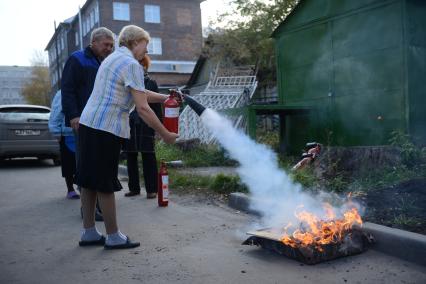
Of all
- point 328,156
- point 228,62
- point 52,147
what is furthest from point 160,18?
point 328,156

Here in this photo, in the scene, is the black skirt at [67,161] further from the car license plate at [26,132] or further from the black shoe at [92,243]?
the car license plate at [26,132]

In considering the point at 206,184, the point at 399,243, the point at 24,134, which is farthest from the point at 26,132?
the point at 399,243

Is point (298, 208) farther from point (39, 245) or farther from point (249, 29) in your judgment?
point (249, 29)

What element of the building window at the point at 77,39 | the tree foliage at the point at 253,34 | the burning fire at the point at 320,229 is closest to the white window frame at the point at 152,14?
the building window at the point at 77,39

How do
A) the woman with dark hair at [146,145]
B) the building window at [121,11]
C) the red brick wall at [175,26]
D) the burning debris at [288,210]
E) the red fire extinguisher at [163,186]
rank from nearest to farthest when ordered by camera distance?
the burning debris at [288,210] → the red fire extinguisher at [163,186] → the woman with dark hair at [146,145] → the building window at [121,11] → the red brick wall at [175,26]

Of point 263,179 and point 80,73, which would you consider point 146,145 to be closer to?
point 80,73

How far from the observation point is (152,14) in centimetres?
3956

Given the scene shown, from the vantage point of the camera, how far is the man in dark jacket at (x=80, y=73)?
4.78 m

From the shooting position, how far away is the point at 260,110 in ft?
30.4

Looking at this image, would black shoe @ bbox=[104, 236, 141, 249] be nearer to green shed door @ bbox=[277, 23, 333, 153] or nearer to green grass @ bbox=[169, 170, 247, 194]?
green grass @ bbox=[169, 170, 247, 194]

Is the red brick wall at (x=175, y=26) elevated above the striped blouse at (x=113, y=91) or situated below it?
above

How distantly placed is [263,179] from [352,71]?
13.8ft

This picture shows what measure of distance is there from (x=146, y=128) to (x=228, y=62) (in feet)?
54.9

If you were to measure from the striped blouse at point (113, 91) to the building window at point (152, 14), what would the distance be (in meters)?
37.4
